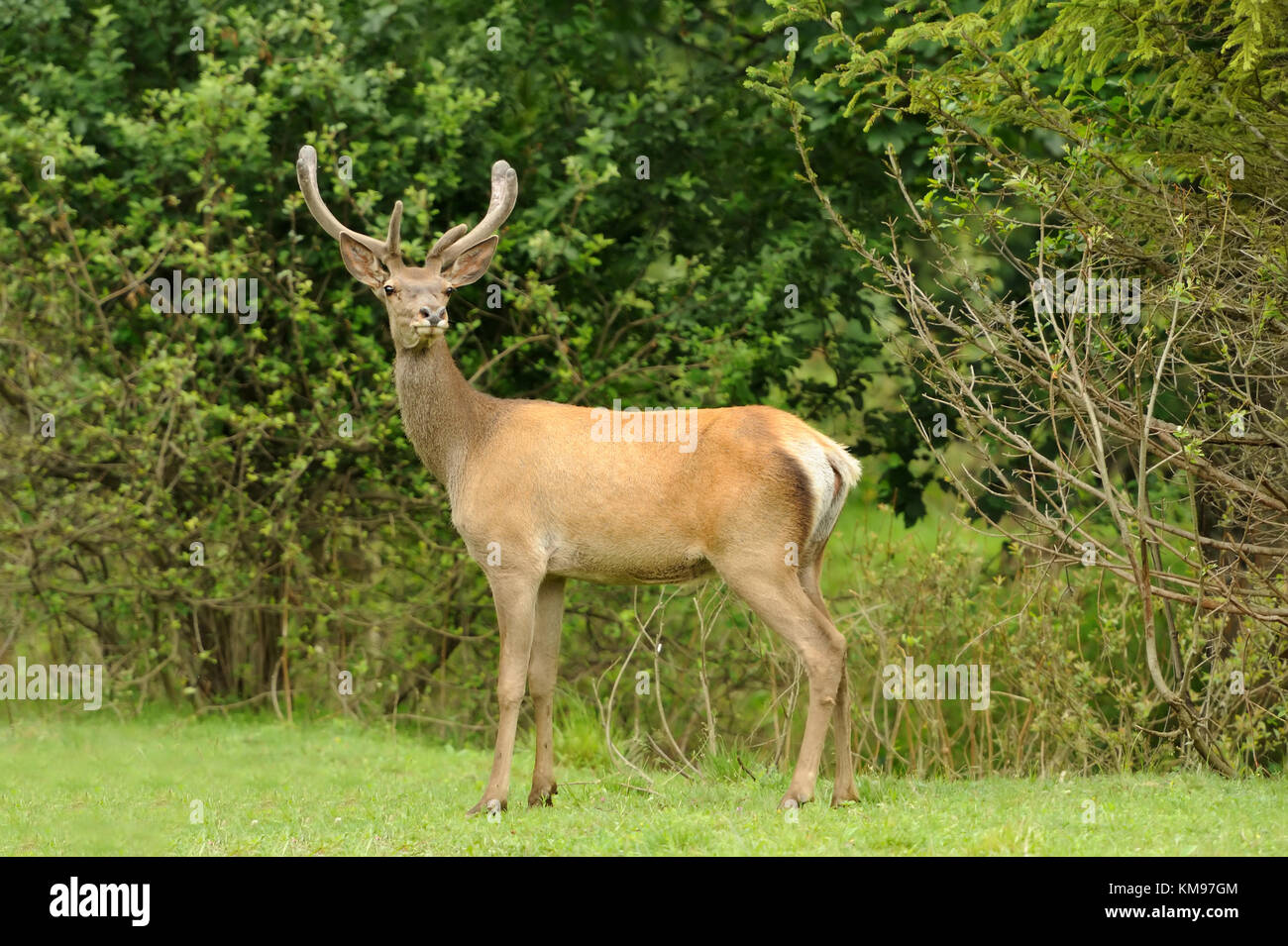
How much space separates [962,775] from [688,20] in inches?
270

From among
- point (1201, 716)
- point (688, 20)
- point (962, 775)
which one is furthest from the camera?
point (688, 20)

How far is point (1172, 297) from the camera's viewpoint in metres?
7.96

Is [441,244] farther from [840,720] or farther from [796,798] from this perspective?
[796,798]

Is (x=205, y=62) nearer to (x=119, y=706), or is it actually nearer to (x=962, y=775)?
(x=119, y=706)

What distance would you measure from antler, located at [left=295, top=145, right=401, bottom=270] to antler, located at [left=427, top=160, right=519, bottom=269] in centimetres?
10

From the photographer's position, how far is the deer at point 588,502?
794cm

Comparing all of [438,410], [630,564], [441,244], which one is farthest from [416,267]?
[630,564]

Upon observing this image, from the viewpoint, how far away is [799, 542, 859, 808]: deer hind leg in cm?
793

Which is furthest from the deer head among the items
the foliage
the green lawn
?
the green lawn

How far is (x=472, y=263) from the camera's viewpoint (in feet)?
29.5

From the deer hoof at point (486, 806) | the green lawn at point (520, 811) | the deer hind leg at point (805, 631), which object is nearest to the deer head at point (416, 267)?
the deer hind leg at point (805, 631)

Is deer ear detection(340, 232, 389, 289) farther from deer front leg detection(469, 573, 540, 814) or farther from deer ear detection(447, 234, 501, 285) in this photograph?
deer front leg detection(469, 573, 540, 814)

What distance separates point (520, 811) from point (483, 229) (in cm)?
320
